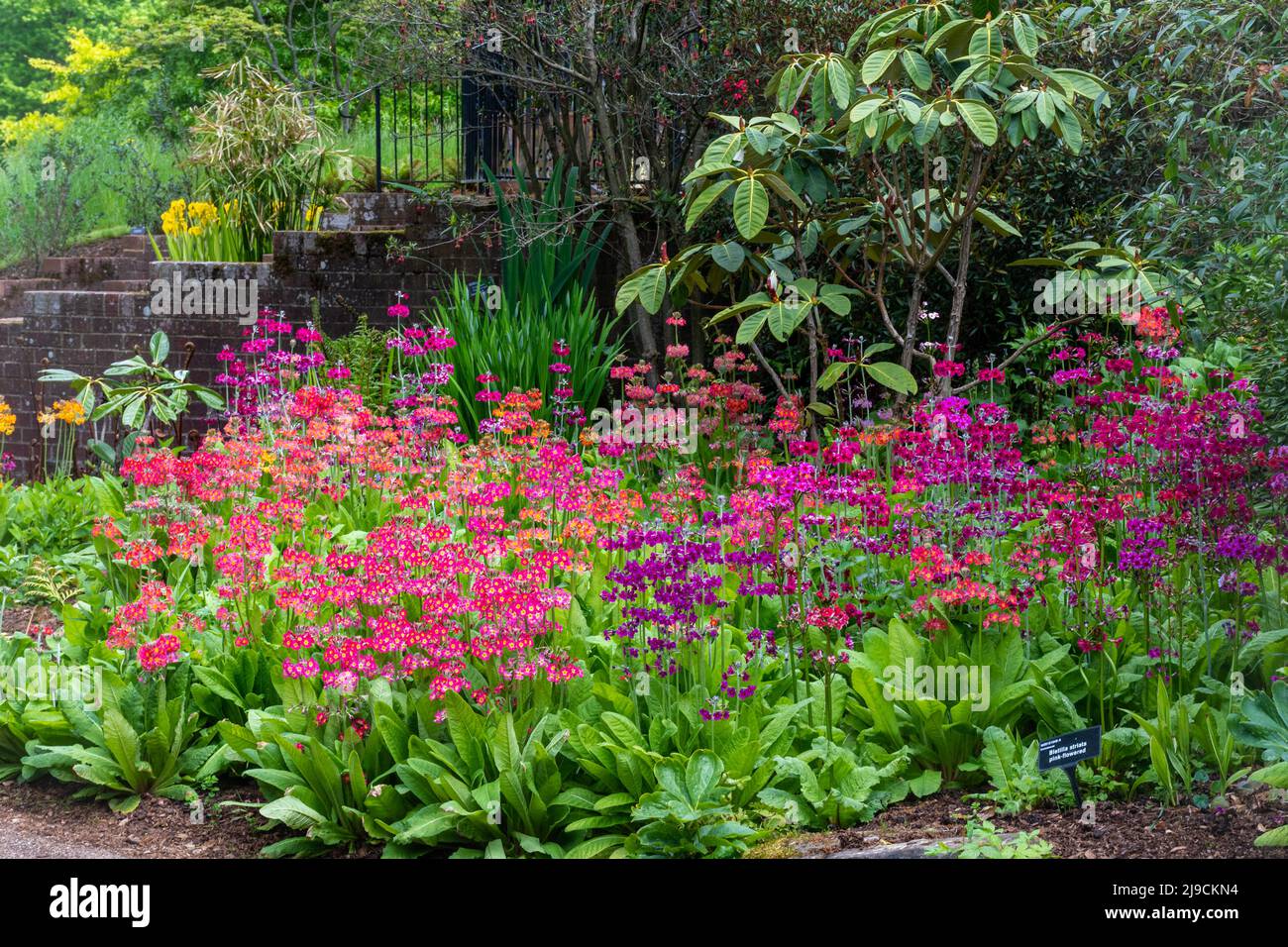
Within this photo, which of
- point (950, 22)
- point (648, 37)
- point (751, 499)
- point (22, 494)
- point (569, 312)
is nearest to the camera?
point (751, 499)

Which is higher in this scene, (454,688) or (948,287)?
(948,287)

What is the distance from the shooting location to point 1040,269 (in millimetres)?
7492

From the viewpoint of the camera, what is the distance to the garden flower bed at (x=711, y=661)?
3.39m

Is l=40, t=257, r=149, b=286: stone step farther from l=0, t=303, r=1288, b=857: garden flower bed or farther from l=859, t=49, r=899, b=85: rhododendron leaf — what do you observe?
l=859, t=49, r=899, b=85: rhododendron leaf

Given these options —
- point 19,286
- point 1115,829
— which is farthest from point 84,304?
point 1115,829

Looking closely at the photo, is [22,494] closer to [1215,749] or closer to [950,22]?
[950,22]

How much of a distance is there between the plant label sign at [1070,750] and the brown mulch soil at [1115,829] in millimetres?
123

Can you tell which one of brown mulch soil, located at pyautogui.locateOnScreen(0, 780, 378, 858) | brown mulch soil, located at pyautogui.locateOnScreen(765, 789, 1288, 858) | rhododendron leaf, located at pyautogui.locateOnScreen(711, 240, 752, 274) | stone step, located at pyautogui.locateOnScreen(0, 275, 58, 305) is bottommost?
brown mulch soil, located at pyautogui.locateOnScreen(0, 780, 378, 858)

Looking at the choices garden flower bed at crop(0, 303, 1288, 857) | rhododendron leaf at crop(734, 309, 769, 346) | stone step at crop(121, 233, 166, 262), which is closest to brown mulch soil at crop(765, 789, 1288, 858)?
garden flower bed at crop(0, 303, 1288, 857)

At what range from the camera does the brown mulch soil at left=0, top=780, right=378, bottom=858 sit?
11.8 feet

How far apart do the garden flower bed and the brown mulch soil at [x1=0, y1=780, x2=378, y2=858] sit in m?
0.06

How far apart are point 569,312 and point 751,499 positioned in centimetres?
388

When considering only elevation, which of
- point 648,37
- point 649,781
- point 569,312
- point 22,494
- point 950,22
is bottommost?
point 649,781
